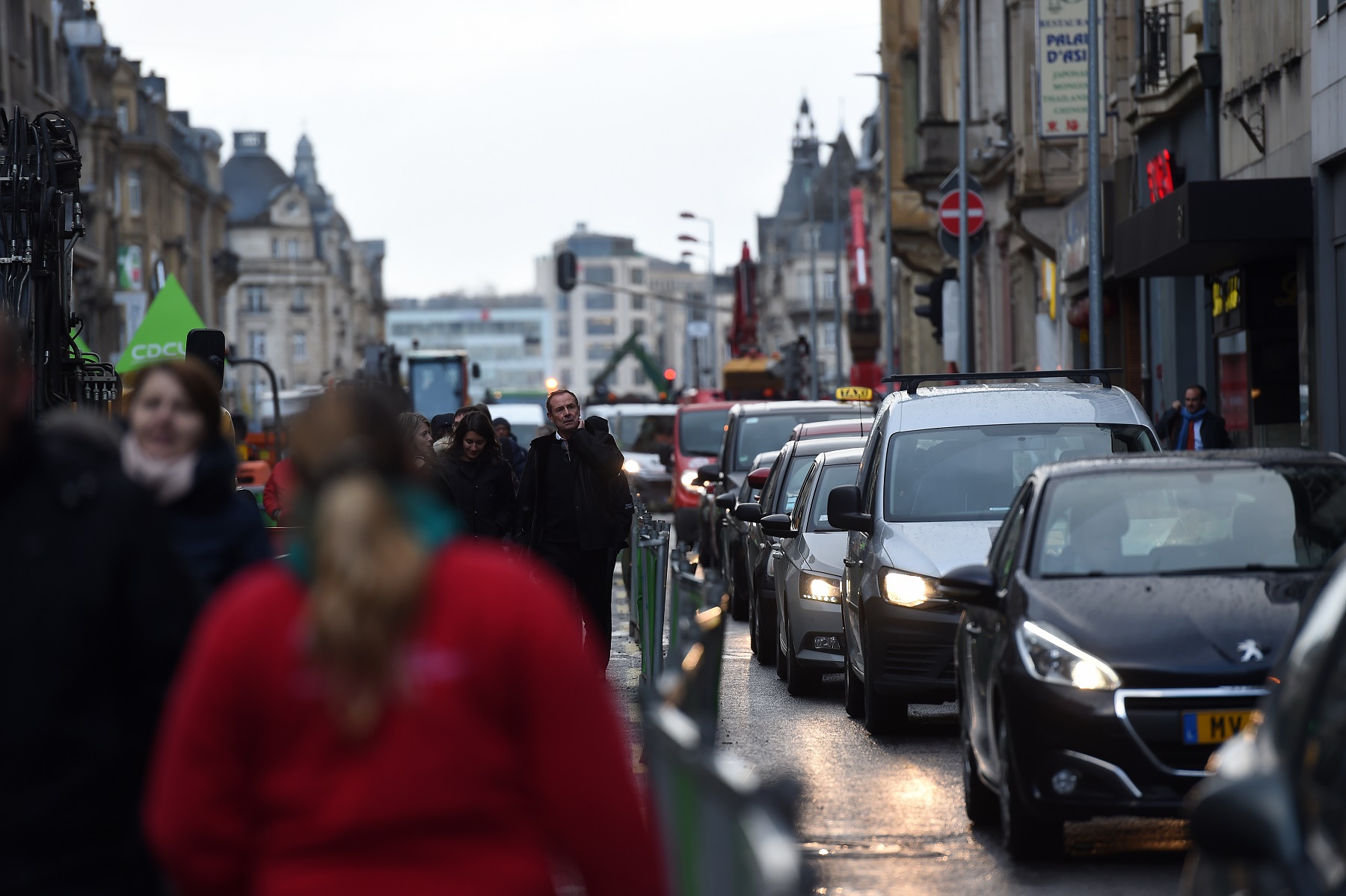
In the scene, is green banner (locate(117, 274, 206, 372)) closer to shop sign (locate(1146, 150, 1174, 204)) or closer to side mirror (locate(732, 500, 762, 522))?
side mirror (locate(732, 500, 762, 522))

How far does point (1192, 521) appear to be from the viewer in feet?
28.7

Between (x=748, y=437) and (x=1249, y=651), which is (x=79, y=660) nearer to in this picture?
(x=1249, y=651)

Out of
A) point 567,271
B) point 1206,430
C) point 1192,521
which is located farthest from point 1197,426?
point 567,271

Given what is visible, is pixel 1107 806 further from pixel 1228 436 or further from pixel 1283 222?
pixel 1228 436

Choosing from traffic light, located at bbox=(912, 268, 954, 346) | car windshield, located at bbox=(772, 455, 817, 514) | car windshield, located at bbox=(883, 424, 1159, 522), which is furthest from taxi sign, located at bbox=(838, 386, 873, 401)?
car windshield, located at bbox=(883, 424, 1159, 522)

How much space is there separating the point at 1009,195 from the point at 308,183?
120 metres

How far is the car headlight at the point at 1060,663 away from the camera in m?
7.74

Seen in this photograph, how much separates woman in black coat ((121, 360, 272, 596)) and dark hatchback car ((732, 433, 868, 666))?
10.7 m

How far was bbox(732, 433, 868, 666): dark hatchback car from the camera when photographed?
53.4ft

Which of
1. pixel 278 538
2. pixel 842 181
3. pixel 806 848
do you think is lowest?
pixel 806 848

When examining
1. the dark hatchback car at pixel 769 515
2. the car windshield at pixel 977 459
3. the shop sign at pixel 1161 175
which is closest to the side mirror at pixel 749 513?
the dark hatchback car at pixel 769 515

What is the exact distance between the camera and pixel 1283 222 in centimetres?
2142

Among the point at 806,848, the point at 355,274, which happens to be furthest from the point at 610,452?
the point at 355,274

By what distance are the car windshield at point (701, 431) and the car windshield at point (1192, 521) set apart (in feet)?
74.8
